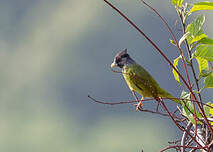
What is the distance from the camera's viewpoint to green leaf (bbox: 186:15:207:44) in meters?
1.65

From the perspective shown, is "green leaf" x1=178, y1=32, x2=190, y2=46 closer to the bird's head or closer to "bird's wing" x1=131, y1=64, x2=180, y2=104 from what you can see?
"bird's wing" x1=131, y1=64, x2=180, y2=104

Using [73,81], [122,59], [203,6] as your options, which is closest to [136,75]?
[122,59]

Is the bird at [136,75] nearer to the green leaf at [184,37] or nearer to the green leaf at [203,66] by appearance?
the green leaf at [203,66]

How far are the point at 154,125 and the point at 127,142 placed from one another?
25.5 ft

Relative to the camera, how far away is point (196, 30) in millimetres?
1649

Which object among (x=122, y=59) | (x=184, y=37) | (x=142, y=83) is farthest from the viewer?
(x=122, y=59)

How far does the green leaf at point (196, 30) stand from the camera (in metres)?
1.65

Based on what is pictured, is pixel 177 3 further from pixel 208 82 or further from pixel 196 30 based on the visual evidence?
pixel 208 82

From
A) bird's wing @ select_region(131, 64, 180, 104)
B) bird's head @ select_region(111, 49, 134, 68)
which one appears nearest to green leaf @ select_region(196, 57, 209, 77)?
bird's wing @ select_region(131, 64, 180, 104)

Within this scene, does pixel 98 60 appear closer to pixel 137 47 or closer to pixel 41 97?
pixel 137 47

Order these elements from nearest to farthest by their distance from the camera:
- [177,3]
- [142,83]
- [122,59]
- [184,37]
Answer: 1. [184,37]
2. [177,3]
3. [142,83]
4. [122,59]

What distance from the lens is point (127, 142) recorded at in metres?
104

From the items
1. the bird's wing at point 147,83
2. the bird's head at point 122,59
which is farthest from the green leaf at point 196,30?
the bird's head at point 122,59

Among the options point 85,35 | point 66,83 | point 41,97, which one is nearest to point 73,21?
point 85,35
